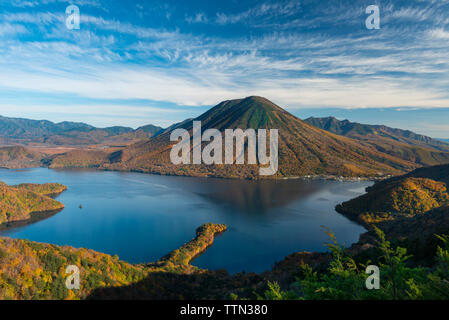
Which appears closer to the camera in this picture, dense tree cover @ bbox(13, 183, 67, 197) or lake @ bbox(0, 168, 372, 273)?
lake @ bbox(0, 168, 372, 273)

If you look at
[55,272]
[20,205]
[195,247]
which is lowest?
[195,247]

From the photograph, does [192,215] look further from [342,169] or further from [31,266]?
[342,169]

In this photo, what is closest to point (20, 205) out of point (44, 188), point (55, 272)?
point (44, 188)

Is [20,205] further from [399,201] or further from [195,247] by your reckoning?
[399,201]

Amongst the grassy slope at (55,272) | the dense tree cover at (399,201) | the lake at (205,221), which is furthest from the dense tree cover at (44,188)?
the dense tree cover at (399,201)

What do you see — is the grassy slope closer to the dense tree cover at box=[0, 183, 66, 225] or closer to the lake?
the lake

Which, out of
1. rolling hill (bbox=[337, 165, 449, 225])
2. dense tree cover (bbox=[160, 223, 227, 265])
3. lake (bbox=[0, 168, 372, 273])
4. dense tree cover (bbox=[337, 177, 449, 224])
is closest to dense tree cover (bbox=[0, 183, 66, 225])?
lake (bbox=[0, 168, 372, 273])
